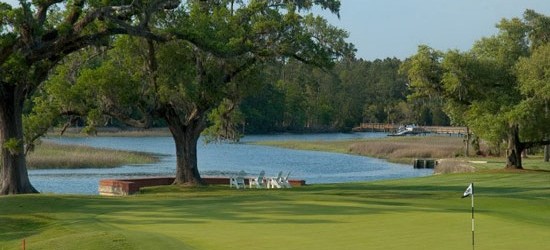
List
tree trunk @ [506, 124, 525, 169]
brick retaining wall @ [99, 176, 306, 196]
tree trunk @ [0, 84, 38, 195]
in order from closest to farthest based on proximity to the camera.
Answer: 1. tree trunk @ [0, 84, 38, 195]
2. brick retaining wall @ [99, 176, 306, 196]
3. tree trunk @ [506, 124, 525, 169]

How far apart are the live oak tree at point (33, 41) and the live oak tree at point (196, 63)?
10.5ft

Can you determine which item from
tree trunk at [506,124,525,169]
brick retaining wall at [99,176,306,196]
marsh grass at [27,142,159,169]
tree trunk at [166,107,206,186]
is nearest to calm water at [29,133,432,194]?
marsh grass at [27,142,159,169]

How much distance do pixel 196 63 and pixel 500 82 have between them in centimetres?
1874

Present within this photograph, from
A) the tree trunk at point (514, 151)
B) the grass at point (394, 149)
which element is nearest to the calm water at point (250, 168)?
the grass at point (394, 149)

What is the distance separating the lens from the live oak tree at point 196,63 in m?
33.9

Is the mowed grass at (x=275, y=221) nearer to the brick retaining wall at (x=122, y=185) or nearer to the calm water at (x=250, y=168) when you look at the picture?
the brick retaining wall at (x=122, y=185)

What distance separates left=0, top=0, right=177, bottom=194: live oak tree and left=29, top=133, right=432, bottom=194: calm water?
14008 mm

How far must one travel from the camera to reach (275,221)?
20.6m

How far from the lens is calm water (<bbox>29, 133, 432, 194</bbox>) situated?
51.5 m

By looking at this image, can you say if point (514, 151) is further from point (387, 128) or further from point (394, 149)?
point (387, 128)

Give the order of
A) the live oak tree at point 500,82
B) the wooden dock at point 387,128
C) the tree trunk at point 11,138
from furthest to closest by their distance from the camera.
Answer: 1. the wooden dock at point 387,128
2. the live oak tree at point 500,82
3. the tree trunk at point 11,138

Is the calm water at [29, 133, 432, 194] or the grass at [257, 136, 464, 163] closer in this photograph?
the calm water at [29, 133, 432, 194]

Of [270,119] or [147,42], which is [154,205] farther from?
[270,119]

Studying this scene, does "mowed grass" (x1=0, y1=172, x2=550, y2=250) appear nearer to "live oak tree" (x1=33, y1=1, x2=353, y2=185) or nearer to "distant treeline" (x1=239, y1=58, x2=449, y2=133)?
"live oak tree" (x1=33, y1=1, x2=353, y2=185)
